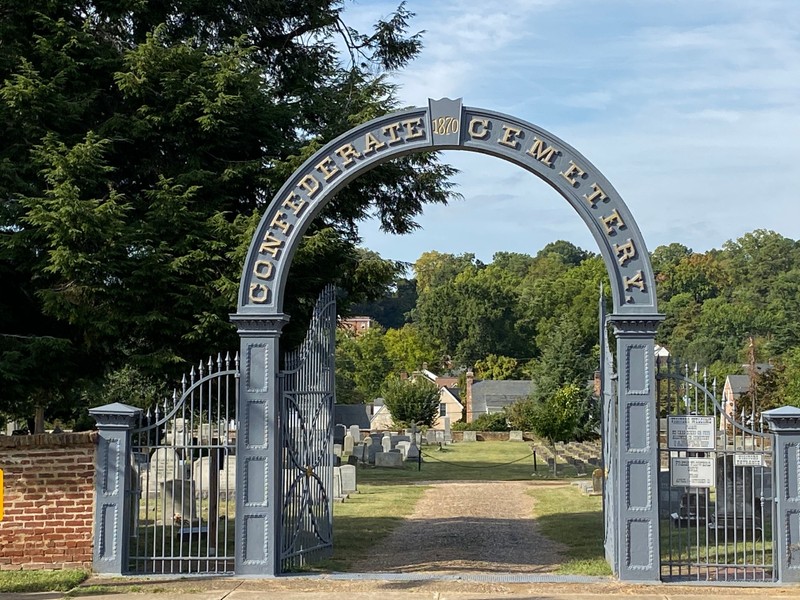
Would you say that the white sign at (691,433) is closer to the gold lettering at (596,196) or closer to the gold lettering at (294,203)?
the gold lettering at (596,196)

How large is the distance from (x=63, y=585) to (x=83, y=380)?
4.27 m

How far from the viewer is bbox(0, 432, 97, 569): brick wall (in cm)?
1121

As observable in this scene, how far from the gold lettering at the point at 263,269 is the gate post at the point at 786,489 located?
18.6 ft

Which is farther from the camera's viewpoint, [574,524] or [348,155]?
[574,524]

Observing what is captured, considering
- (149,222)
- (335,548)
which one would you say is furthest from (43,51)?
(335,548)

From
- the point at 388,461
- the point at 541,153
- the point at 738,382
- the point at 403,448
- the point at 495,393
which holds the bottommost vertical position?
the point at 388,461

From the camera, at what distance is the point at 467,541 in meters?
15.1

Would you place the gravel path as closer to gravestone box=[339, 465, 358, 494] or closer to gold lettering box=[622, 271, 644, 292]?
gravestone box=[339, 465, 358, 494]

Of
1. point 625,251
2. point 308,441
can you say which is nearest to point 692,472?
point 625,251

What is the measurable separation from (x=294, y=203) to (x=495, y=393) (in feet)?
238

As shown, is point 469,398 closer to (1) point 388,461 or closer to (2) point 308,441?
(1) point 388,461

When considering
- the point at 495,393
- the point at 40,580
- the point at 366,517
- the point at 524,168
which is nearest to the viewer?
the point at 40,580

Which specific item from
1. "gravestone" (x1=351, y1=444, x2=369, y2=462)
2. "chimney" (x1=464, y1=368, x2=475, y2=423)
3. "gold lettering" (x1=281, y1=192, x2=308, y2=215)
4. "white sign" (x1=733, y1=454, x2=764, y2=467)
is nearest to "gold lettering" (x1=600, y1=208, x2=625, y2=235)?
"white sign" (x1=733, y1=454, x2=764, y2=467)

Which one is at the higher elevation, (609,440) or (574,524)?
(609,440)
